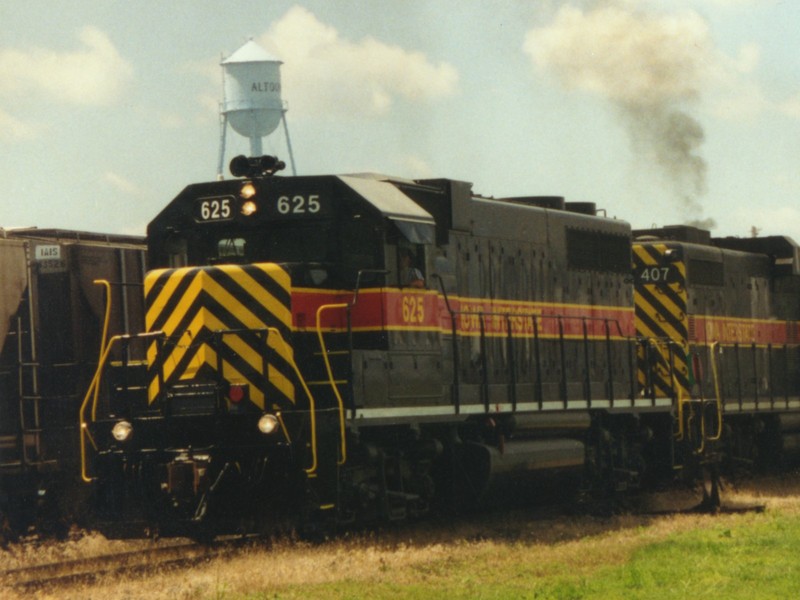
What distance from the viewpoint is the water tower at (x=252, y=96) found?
103438 millimetres

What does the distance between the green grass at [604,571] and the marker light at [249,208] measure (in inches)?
144

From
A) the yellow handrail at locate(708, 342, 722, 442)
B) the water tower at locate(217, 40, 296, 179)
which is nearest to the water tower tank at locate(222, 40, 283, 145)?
the water tower at locate(217, 40, 296, 179)

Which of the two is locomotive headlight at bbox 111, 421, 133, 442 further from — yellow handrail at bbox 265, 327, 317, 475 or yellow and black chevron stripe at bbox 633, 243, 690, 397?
yellow and black chevron stripe at bbox 633, 243, 690, 397

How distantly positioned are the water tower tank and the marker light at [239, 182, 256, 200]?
90.7 metres

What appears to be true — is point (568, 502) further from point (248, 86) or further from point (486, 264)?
point (248, 86)

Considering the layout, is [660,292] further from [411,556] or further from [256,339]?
[256,339]

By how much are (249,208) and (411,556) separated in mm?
3608

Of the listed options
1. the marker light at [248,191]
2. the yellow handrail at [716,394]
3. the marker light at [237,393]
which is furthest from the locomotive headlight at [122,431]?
the yellow handrail at [716,394]

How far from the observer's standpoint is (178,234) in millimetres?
13656

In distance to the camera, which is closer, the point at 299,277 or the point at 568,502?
the point at 299,277

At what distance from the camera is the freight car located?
1587 centimetres

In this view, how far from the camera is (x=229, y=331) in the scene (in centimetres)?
1249

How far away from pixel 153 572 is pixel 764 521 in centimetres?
676

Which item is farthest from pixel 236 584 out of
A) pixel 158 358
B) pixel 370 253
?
pixel 370 253
